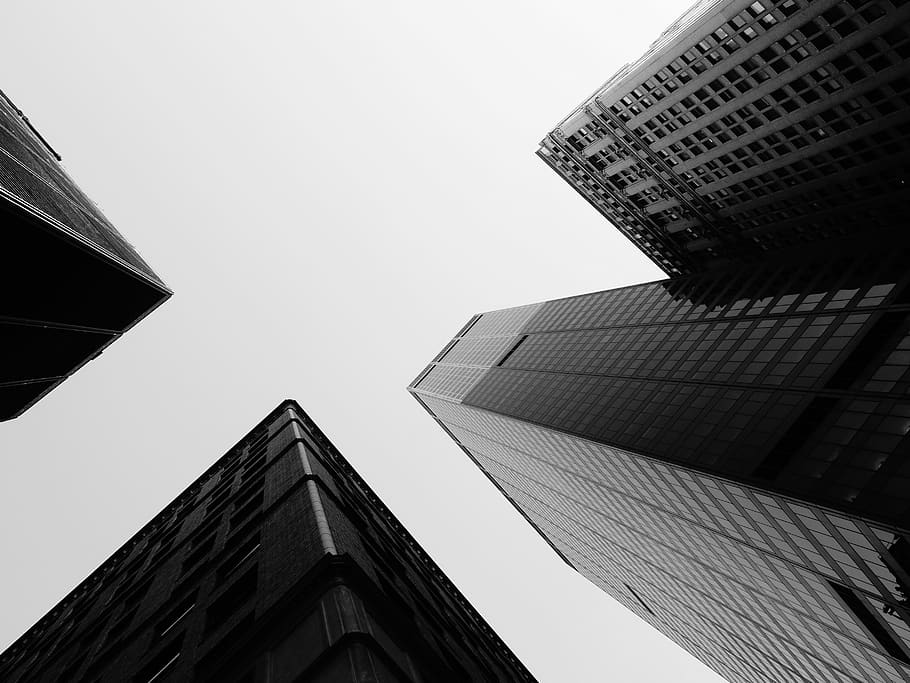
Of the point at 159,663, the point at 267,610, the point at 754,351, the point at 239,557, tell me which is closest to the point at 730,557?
the point at 754,351

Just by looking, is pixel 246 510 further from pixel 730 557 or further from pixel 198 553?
pixel 730 557

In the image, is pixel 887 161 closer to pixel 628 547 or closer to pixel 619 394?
pixel 619 394

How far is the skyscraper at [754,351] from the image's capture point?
43.8 m

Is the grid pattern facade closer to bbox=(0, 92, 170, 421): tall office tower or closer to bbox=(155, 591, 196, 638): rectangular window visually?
bbox=(155, 591, 196, 638): rectangular window

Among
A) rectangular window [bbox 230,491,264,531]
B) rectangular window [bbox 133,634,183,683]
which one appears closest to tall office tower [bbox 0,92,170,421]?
rectangular window [bbox 230,491,264,531]

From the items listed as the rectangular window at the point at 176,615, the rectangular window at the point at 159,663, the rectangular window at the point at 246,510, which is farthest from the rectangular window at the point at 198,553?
the rectangular window at the point at 159,663

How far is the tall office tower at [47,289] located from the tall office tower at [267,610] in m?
11.8

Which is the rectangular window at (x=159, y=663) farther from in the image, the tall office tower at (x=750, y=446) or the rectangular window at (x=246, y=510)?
the tall office tower at (x=750, y=446)

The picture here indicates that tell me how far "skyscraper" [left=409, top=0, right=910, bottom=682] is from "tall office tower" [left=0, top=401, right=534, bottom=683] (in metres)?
24.2

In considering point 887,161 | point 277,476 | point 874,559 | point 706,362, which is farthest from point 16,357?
point 887,161

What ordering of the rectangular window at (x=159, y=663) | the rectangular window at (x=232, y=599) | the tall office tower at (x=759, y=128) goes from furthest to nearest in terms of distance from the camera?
the tall office tower at (x=759, y=128) < the rectangular window at (x=159, y=663) < the rectangular window at (x=232, y=599)

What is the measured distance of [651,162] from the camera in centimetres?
8012

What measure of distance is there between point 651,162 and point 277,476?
62543 millimetres

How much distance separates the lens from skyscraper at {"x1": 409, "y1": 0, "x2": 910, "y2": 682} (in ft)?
144
